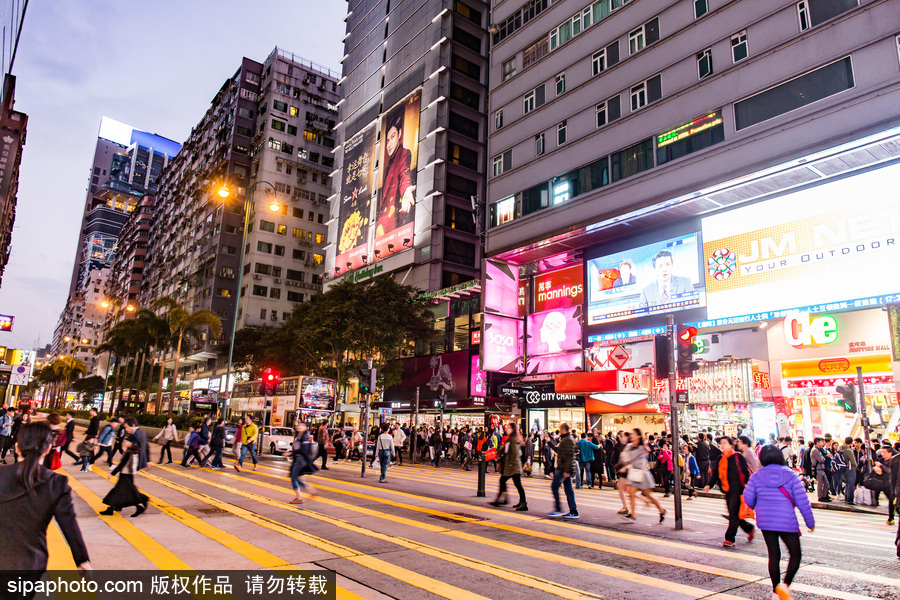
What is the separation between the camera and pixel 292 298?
6988 cm

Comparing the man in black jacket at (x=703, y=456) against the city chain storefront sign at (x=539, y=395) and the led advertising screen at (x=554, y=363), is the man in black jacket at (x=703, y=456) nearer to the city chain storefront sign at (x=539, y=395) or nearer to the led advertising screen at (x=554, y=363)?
the city chain storefront sign at (x=539, y=395)

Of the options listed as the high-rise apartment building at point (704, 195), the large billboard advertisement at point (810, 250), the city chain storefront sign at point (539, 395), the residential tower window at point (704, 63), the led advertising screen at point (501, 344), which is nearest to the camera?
the large billboard advertisement at point (810, 250)

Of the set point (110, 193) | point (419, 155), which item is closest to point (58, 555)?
point (419, 155)

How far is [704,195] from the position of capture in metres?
24.3

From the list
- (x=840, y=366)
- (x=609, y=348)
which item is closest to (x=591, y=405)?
(x=609, y=348)

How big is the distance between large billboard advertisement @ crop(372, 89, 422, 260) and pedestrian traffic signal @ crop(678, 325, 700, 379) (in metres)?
39.5

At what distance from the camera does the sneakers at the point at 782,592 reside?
5.23 meters

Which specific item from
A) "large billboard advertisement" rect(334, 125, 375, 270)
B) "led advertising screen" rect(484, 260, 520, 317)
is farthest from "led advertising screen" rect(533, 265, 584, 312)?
"large billboard advertisement" rect(334, 125, 375, 270)

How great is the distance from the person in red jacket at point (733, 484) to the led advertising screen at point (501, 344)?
23054mm

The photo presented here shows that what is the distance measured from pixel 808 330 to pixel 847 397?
2.71 m

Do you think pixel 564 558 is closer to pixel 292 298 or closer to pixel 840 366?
pixel 840 366

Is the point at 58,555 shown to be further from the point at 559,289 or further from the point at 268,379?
the point at 559,289

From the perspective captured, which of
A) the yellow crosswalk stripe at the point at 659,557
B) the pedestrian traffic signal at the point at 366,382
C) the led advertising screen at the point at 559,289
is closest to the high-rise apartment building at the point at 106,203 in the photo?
the led advertising screen at the point at 559,289

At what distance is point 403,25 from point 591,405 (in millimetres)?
47378
